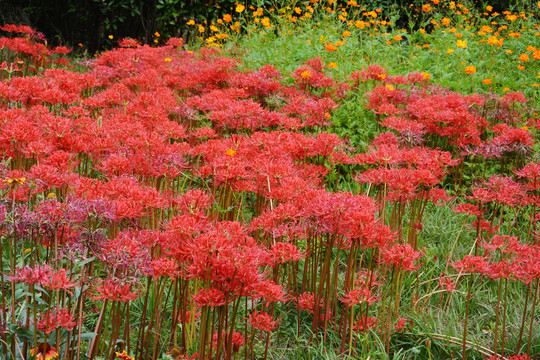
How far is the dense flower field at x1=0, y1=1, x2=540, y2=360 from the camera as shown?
188 cm

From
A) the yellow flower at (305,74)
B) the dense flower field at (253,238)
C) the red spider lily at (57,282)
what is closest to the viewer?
the red spider lily at (57,282)

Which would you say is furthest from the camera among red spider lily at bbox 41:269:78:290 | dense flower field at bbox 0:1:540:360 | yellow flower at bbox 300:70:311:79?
yellow flower at bbox 300:70:311:79

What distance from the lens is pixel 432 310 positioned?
3012mm

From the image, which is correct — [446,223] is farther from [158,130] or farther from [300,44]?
[300,44]

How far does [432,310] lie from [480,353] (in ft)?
1.59

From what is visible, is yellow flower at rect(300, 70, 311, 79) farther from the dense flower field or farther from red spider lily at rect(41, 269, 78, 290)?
red spider lily at rect(41, 269, 78, 290)

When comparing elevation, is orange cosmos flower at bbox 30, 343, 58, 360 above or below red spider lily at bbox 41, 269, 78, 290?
below

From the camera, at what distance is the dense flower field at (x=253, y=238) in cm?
188

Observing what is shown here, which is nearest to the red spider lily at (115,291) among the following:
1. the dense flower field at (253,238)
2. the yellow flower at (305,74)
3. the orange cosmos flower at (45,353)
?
the dense flower field at (253,238)

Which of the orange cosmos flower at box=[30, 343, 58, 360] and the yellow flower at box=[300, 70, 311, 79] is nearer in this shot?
the orange cosmos flower at box=[30, 343, 58, 360]

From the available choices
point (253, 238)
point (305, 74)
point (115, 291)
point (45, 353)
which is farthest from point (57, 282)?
point (305, 74)

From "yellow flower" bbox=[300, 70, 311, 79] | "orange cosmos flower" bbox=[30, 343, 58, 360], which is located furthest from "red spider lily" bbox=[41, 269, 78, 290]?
"yellow flower" bbox=[300, 70, 311, 79]

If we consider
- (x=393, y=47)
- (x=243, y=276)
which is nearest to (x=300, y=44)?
(x=393, y=47)

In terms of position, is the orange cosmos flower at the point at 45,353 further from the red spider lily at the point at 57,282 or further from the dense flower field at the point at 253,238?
the red spider lily at the point at 57,282
